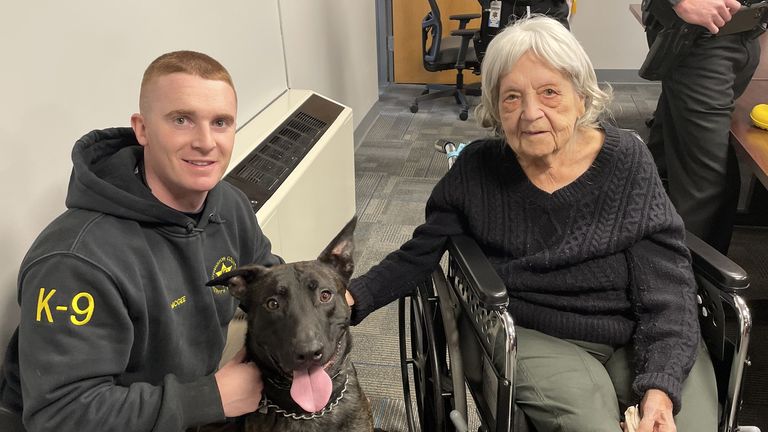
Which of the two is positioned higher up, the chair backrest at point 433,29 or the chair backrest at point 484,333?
the chair backrest at point 484,333

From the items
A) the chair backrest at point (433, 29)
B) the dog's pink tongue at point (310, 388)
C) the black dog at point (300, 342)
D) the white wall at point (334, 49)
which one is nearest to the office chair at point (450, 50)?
the chair backrest at point (433, 29)

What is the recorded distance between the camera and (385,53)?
573 centimetres

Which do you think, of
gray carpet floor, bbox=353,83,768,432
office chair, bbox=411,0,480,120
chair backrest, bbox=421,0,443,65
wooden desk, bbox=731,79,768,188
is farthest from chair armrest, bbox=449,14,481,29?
wooden desk, bbox=731,79,768,188

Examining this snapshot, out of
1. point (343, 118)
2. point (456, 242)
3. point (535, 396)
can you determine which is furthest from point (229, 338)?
point (343, 118)

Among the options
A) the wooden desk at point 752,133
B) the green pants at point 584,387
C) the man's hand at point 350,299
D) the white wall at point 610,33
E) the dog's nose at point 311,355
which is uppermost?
the dog's nose at point 311,355

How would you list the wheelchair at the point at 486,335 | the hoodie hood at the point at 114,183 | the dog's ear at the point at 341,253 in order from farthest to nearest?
1. the dog's ear at the point at 341,253
2. the wheelchair at the point at 486,335
3. the hoodie hood at the point at 114,183

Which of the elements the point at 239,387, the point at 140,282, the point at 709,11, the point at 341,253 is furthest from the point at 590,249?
the point at 709,11

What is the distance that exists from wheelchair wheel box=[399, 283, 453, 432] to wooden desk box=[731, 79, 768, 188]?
1.00 m

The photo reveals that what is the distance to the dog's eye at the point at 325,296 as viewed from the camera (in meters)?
1.22

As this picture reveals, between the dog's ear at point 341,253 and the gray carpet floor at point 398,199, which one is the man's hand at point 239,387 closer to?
the dog's ear at point 341,253

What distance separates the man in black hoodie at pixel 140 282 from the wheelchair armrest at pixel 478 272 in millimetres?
480

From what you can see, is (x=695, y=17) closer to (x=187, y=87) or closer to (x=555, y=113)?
(x=555, y=113)

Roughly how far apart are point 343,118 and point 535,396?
181 centimetres

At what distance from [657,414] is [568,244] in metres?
0.40
